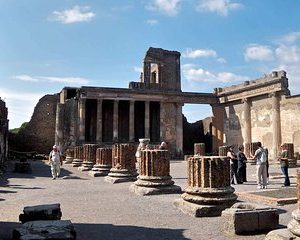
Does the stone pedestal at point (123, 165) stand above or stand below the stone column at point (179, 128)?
below

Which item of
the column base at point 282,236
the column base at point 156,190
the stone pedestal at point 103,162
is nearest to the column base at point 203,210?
the column base at point 282,236

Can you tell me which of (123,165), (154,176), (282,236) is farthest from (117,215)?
(123,165)

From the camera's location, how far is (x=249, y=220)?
18.4ft

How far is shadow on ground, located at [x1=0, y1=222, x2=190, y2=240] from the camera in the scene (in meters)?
5.42

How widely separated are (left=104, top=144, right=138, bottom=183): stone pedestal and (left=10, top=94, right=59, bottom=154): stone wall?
2459cm

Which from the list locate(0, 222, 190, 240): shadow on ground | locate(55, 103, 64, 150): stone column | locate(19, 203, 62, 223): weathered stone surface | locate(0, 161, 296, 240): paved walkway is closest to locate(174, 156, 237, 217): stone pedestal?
locate(0, 161, 296, 240): paved walkway

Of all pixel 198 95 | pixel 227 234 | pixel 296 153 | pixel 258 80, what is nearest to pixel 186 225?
pixel 227 234

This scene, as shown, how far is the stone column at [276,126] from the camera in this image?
92.3 feet

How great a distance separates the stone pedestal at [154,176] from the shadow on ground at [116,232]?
3.73 m

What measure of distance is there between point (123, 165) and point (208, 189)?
6.58 metres

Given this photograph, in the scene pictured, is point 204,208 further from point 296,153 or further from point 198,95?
point 198,95

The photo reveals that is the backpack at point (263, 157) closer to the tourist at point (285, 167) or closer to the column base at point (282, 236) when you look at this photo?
the tourist at point (285, 167)

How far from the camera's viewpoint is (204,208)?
6953mm

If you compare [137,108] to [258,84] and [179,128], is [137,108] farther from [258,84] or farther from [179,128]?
[258,84]
